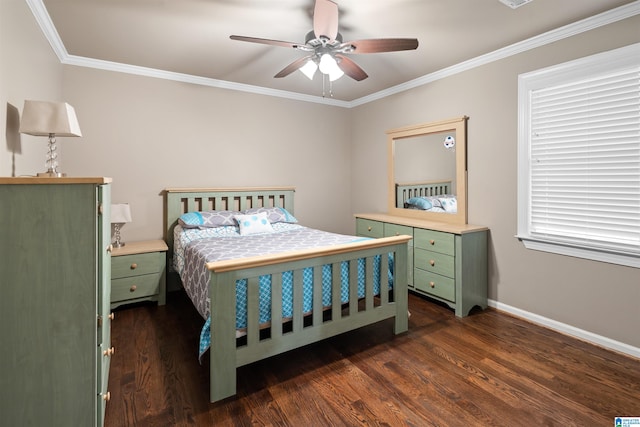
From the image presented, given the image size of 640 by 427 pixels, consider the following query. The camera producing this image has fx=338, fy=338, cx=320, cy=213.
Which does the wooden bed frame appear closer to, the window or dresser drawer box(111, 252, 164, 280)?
the window

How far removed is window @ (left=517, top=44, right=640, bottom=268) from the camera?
91.7 inches

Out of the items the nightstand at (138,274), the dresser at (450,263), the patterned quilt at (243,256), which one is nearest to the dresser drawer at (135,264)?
the nightstand at (138,274)

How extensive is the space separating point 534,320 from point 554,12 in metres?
2.39

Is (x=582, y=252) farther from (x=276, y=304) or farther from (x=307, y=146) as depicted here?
(x=307, y=146)

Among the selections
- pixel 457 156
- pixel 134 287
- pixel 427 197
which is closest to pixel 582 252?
pixel 457 156

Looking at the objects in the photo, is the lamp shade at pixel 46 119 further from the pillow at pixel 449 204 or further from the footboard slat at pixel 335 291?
the pillow at pixel 449 204

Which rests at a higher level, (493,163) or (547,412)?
(493,163)

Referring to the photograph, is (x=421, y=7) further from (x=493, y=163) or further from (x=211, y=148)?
(x=211, y=148)

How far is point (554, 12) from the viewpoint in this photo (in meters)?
2.36

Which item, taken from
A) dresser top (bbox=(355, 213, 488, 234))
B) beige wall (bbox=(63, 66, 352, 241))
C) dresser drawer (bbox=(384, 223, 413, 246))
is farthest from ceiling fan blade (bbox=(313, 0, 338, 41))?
beige wall (bbox=(63, 66, 352, 241))

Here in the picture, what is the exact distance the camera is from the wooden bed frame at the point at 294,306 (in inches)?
73.8

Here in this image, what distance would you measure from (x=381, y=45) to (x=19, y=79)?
2.26 metres

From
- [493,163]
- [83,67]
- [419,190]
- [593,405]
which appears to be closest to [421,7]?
[493,163]

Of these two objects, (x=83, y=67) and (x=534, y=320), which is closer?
(x=534, y=320)
